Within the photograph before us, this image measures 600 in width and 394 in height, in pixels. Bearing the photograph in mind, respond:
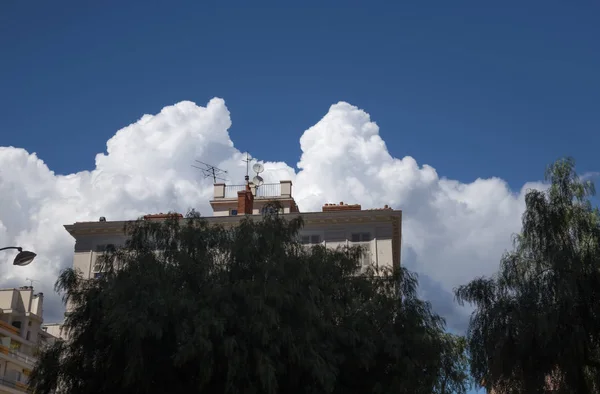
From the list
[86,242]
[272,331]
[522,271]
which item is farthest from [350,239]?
[272,331]

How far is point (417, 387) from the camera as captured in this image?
89.7 ft

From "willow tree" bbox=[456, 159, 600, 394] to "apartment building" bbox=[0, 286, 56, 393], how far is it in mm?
47296

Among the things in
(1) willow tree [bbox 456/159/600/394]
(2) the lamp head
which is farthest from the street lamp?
(1) willow tree [bbox 456/159/600/394]

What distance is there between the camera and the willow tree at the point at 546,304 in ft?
89.8

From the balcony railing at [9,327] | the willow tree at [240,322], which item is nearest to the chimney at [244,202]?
the balcony railing at [9,327]

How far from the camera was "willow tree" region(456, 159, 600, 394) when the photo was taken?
89.8 ft

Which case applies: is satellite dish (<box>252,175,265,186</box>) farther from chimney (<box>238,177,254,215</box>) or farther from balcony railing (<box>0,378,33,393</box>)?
balcony railing (<box>0,378,33,393</box>)

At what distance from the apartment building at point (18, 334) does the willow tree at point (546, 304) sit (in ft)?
155

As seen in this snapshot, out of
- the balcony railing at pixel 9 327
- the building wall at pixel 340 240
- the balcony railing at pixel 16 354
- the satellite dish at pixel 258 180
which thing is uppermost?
the satellite dish at pixel 258 180

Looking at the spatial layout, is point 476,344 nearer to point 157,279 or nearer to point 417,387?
point 417,387

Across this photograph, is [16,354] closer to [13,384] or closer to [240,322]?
[13,384]

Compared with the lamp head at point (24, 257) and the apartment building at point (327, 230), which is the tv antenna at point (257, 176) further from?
the lamp head at point (24, 257)

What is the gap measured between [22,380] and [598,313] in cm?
5804

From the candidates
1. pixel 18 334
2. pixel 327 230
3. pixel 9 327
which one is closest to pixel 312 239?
pixel 327 230
